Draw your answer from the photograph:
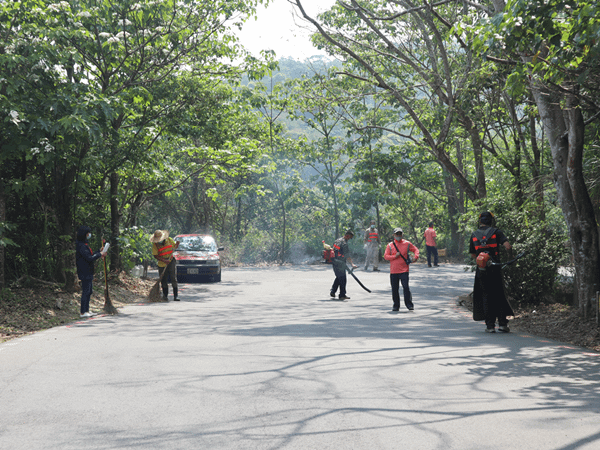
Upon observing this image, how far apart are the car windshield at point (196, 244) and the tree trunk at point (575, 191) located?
14768 millimetres

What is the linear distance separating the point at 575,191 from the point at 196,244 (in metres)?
15.6

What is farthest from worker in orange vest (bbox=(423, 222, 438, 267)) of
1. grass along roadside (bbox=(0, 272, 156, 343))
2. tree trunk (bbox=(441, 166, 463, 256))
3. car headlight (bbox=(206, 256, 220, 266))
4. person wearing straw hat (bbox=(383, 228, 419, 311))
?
grass along roadside (bbox=(0, 272, 156, 343))

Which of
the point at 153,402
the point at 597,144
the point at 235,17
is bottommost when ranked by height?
the point at 153,402

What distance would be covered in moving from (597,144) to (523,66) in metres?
5.54

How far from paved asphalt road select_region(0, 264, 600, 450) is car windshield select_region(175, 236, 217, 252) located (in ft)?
37.3

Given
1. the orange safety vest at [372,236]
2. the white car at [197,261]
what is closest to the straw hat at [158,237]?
the white car at [197,261]

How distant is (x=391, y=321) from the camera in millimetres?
11906

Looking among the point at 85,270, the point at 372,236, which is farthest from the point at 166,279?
the point at 372,236

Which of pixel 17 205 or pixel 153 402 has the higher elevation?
pixel 17 205

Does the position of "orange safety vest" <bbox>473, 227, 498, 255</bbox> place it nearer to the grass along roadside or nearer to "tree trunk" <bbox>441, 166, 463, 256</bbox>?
the grass along roadside

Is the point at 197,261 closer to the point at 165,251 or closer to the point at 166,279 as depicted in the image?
the point at 166,279

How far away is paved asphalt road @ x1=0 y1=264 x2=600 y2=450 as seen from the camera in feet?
15.3

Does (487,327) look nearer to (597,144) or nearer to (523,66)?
(523,66)

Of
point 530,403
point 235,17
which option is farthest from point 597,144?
Answer: point 235,17
